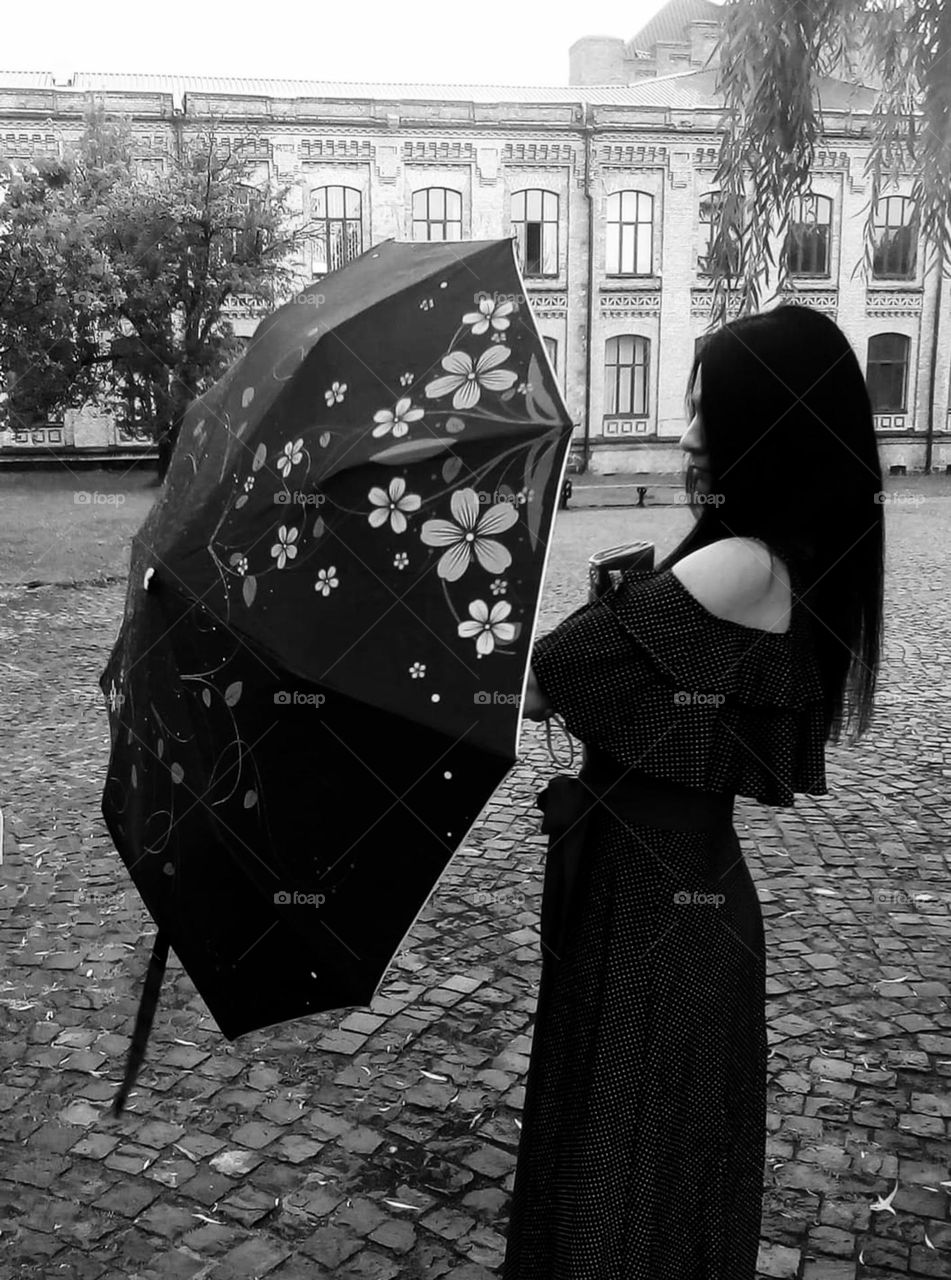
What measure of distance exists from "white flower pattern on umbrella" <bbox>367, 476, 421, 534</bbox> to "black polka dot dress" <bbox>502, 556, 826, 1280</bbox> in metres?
0.32

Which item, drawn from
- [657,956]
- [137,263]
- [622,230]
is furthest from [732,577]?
[622,230]

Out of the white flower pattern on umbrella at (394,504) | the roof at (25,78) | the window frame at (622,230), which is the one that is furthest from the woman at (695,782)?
the roof at (25,78)

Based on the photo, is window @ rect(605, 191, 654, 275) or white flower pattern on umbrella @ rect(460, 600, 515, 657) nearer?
white flower pattern on umbrella @ rect(460, 600, 515, 657)

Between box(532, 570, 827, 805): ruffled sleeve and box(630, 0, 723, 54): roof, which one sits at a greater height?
box(630, 0, 723, 54): roof

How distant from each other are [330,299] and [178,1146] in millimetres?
2285

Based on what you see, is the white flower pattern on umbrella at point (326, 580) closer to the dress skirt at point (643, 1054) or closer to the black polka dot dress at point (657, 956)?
the black polka dot dress at point (657, 956)

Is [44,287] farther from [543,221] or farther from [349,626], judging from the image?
[349,626]

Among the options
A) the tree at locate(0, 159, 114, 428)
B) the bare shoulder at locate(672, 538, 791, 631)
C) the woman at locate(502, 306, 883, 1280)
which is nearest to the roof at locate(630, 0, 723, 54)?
the tree at locate(0, 159, 114, 428)

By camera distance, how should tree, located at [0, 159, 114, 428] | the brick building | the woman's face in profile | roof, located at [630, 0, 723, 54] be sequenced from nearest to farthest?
1. the woman's face in profile
2. tree, located at [0, 159, 114, 428]
3. the brick building
4. roof, located at [630, 0, 723, 54]

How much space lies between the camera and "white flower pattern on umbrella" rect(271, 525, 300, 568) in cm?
191

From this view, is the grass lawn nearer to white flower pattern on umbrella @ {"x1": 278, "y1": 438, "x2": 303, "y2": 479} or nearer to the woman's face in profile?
white flower pattern on umbrella @ {"x1": 278, "y1": 438, "x2": 303, "y2": 479}

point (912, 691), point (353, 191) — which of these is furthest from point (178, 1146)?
point (353, 191)

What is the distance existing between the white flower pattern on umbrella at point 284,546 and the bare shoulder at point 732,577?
0.62m

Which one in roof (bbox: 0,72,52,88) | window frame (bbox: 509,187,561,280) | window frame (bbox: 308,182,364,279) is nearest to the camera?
window frame (bbox: 308,182,364,279)
